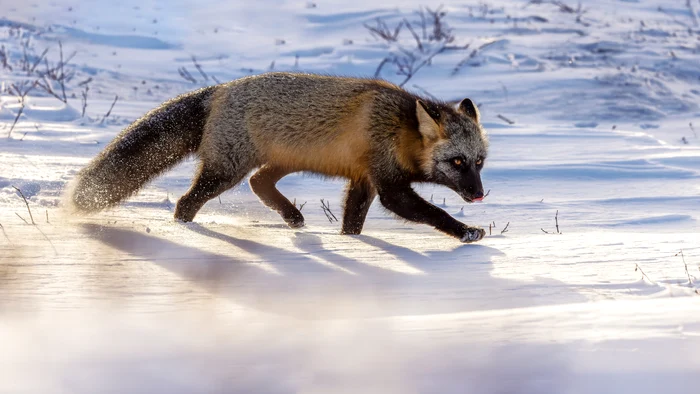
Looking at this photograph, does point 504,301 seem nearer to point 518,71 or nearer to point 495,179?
point 495,179

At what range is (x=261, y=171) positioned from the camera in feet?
22.6

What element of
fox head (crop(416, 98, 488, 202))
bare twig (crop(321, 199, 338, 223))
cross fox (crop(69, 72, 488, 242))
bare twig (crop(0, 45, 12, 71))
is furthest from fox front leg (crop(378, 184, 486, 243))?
bare twig (crop(0, 45, 12, 71))

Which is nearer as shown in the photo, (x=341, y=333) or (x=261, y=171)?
(x=341, y=333)

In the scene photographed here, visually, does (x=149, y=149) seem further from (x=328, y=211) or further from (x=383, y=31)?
(x=383, y=31)

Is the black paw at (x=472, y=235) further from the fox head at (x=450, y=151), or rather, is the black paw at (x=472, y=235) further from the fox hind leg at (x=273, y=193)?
the fox hind leg at (x=273, y=193)

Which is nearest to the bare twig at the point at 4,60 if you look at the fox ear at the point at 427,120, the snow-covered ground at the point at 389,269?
the snow-covered ground at the point at 389,269

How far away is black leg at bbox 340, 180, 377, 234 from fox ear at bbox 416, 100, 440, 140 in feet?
2.09

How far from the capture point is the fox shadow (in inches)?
134

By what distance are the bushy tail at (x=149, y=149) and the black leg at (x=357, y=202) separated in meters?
1.21

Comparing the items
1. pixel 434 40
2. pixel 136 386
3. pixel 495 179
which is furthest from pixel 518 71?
pixel 136 386

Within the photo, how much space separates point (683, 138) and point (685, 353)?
8002mm

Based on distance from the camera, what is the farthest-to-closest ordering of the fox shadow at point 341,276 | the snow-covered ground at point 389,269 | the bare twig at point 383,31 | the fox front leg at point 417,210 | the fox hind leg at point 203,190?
the bare twig at point 383,31
the fox hind leg at point 203,190
the fox front leg at point 417,210
the fox shadow at point 341,276
the snow-covered ground at point 389,269

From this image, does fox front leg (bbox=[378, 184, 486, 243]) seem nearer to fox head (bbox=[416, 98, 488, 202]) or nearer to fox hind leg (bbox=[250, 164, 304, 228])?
fox head (bbox=[416, 98, 488, 202])

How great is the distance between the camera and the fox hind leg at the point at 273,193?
21.6 ft
